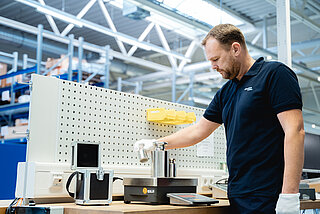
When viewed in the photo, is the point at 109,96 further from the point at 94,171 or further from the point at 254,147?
the point at 254,147

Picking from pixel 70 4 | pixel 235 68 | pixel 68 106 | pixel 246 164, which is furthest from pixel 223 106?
pixel 70 4

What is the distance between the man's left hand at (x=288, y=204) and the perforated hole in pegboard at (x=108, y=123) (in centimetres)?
81

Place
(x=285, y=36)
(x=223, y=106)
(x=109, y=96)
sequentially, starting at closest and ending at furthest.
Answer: (x=223, y=106) → (x=109, y=96) → (x=285, y=36)

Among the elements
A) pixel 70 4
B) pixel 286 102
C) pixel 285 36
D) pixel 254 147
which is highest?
pixel 70 4

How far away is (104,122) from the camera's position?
1.83 metres

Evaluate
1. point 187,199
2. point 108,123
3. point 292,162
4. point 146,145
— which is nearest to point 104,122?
point 108,123

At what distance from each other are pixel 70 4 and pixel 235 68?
5812mm

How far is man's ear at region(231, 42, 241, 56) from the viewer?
61.9 inches

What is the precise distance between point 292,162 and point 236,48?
0.52m

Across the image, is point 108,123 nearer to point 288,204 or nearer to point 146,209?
point 146,209

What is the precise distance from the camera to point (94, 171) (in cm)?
148

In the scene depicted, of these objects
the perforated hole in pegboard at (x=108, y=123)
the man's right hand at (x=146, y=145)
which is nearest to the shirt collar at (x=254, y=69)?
the man's right hand at (x=146, y=145)

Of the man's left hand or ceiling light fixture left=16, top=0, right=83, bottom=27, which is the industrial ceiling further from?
the man's left hand

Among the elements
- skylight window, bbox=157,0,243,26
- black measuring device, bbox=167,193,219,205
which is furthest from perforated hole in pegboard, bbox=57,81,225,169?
skylight window, bbox=157,0,243,26
